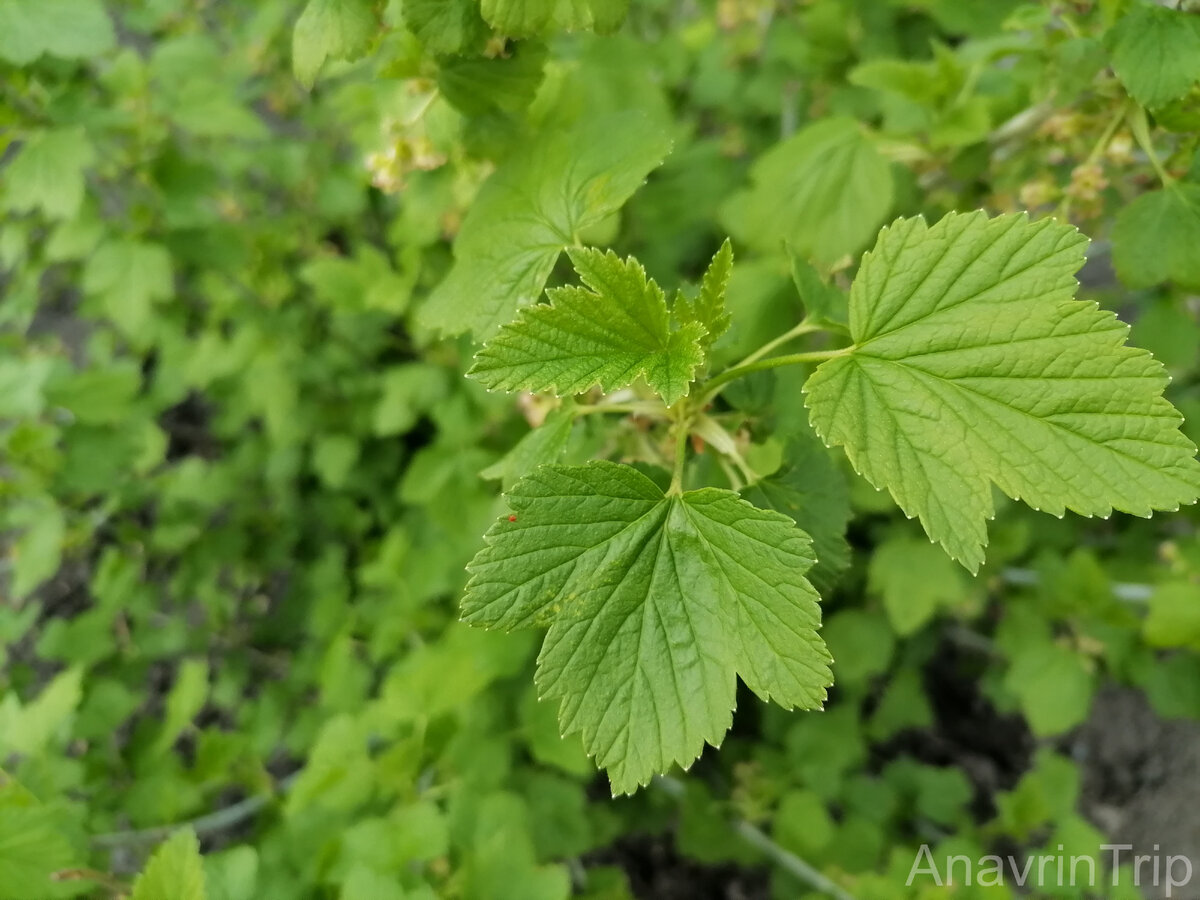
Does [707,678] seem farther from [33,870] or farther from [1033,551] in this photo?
[1033,551]

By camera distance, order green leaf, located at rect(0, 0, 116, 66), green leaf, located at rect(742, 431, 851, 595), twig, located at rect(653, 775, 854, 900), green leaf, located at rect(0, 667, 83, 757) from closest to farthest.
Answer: green leaf, located at rect(742, 431, 851, 595)
green leaf, located at rect(0, 0, 116, 66)
green leaf, located at rect(0, 667, 83, 757)
twig, located at rect(653, 775, 854, 900)

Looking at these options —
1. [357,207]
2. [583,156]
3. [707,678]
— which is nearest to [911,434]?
[707,678]

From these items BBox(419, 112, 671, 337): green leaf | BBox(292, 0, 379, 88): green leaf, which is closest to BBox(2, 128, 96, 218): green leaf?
BBox(292, 0, 379, 88): green leaf

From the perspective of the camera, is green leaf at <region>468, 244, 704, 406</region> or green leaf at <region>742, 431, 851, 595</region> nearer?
green leaf at <region>468, 244, 704, 406</region>

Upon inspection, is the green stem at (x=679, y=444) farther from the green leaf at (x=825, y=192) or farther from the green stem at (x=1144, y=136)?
the green stem at (x=1144, y=136)

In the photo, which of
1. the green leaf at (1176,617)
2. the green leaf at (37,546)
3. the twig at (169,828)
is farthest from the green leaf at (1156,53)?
the green leaf at (37,546)

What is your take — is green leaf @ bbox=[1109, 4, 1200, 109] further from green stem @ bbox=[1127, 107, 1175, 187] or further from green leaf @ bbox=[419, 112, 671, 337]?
green leaf @ bbox=[419, 112, 671, 337]

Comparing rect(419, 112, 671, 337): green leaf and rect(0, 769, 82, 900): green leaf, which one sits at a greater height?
rect(419, 112, 671, 337): green leaf
